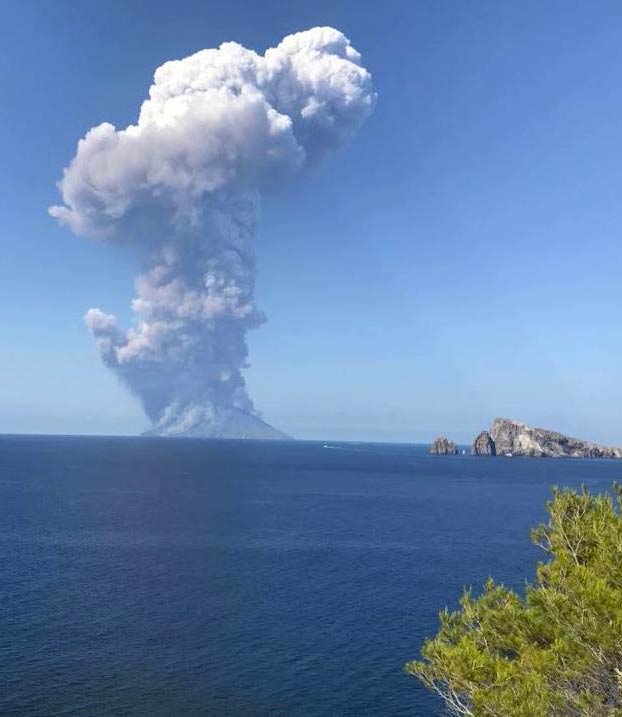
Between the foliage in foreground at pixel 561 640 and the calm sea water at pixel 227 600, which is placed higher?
the foliage in foreground at pixel 561 640

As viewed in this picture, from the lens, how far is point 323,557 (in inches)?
3607

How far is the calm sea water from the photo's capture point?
156 feet

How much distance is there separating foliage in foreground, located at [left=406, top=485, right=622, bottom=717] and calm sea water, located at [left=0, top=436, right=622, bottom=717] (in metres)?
23.8

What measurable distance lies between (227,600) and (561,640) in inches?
2072

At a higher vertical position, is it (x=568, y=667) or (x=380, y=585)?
(x=568, y=667)

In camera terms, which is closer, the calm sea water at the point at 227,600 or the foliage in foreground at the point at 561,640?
the foliage in foreground at the point at 561,640

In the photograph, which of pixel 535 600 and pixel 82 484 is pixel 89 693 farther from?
pixel 82 484

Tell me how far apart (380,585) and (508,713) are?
56554 millimetres

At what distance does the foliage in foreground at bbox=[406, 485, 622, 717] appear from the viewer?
73.5 ft

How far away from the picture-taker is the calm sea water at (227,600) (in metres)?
47.4

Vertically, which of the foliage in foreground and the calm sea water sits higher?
the foliage in foreground

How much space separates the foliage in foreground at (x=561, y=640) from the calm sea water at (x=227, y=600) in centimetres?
2382

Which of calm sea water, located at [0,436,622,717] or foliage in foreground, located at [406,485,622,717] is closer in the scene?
foliage in foreground, located at [406,485,622,717]

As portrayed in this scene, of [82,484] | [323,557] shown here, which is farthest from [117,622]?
[82,484]
